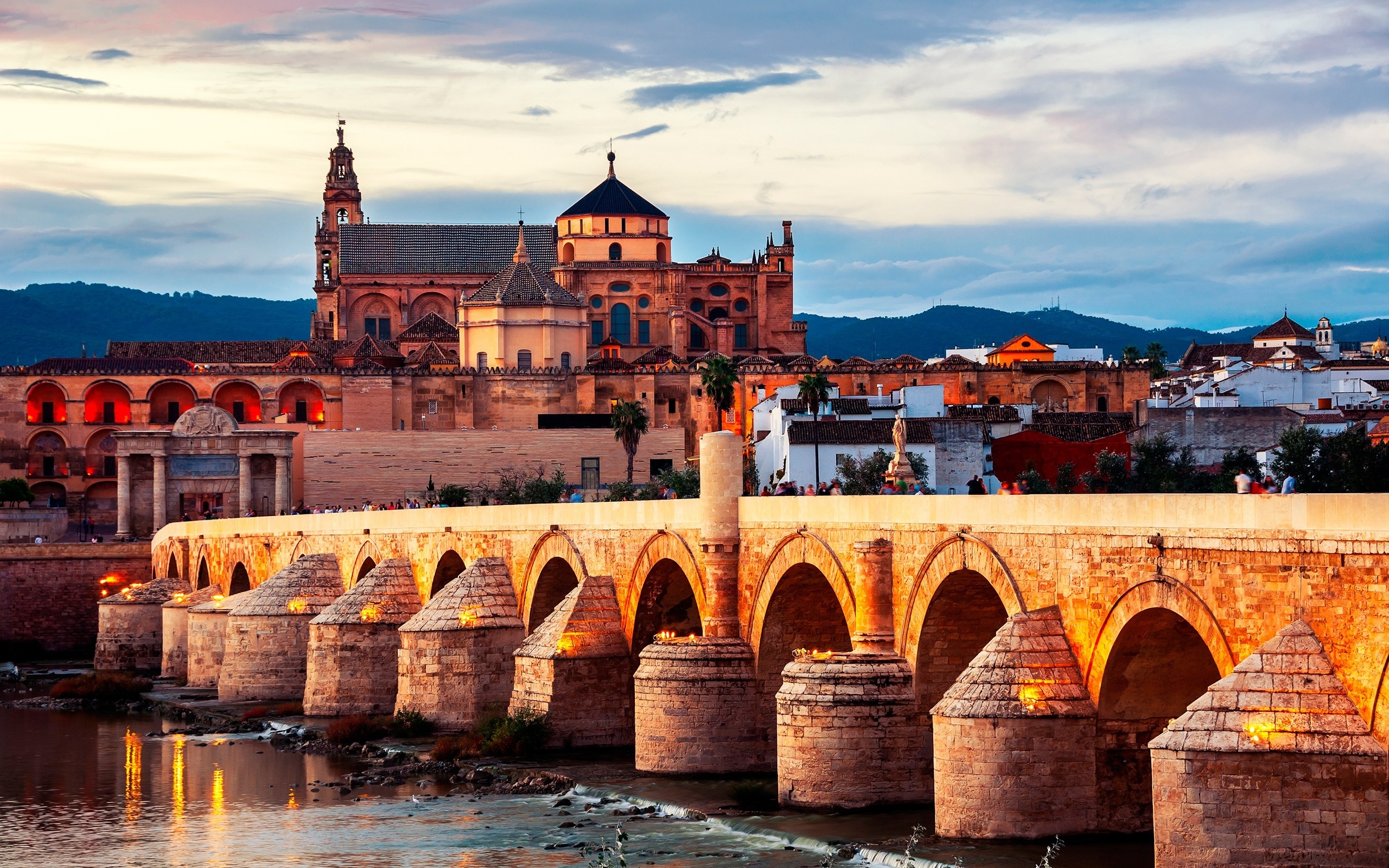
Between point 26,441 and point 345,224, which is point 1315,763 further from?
point 345,224

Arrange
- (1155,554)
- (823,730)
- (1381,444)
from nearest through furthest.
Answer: (1155,554) → (823,730) → (1381,444)

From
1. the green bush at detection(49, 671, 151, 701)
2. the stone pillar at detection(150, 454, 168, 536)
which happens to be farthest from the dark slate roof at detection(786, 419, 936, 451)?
the green bush at detection(49, 671, 151, 701)

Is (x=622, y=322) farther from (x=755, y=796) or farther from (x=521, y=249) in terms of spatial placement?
(x=755, y=796)

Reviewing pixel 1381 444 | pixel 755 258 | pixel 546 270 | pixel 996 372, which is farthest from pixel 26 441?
pixel 1381 444

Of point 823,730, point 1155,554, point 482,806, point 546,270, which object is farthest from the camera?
point 546,270

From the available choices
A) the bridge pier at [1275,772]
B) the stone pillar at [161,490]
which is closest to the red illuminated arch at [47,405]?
the stone pillar at [161,490]

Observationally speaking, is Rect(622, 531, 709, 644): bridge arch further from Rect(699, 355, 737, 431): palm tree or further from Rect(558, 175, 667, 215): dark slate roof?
Rect(558, 175, 667, 215): dark slate roof

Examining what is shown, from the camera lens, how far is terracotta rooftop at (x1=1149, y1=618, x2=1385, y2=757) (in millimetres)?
14500

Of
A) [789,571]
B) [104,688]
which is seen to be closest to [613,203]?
[104,688]

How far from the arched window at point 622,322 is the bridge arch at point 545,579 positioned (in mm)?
64857

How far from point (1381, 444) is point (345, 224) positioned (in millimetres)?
68009

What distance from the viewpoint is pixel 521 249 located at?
310 feet

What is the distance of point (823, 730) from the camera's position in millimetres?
21016

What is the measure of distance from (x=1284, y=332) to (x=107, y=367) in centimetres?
6722
